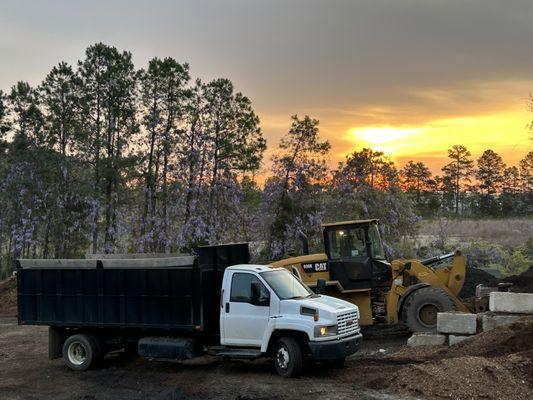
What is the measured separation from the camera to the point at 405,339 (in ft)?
52.5

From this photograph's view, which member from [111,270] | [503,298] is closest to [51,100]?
[111,270]

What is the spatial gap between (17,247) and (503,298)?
31450mm

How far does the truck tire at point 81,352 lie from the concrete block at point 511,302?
941 cm

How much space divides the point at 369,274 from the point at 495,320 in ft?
11.5

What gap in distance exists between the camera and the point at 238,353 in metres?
12.0

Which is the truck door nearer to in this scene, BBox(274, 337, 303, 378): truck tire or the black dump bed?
BBox(274, 337, 303, 378): truck tire

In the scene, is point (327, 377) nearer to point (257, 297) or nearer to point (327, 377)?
point (327, 377)

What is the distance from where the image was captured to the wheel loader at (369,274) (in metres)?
15.8

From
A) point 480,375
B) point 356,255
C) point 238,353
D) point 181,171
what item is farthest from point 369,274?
point 181,171

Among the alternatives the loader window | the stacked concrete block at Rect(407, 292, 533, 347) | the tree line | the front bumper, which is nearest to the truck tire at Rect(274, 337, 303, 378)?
the front bumper

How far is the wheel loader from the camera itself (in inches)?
Result: 621

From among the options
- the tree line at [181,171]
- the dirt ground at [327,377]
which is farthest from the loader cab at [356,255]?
the tree line at [181,171]

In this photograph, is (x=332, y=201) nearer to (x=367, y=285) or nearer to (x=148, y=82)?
(x=148, y=82)

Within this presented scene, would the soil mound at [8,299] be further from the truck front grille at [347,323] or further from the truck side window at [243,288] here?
the truck front grille at [347,323]
